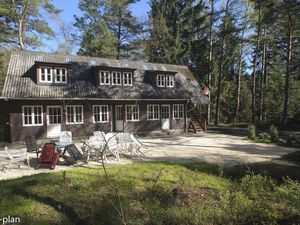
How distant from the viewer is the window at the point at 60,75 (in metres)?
16.9

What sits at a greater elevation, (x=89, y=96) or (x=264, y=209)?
(x=89, y=96)

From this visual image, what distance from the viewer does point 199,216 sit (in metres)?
4.18

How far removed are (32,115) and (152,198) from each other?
11870 mm

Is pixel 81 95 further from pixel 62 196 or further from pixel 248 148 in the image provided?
pixel 62 196

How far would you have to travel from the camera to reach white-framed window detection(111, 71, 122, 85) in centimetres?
1905

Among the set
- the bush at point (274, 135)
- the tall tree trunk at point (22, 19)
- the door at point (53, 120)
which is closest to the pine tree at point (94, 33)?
the tall tree trunk at point (22, 19)

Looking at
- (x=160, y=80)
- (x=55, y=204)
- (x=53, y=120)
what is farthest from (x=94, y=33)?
(x=55, y=204)

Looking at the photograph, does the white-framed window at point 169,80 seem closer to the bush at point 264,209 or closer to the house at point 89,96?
the house at point 89,96

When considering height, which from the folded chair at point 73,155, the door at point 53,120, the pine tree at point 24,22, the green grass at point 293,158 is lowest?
the green grass at point 293,158

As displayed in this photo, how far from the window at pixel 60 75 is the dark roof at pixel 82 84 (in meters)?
0.44

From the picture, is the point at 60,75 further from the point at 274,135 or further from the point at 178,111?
the point at 274,135

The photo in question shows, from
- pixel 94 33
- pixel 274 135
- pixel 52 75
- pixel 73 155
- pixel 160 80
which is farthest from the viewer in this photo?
pixel 94 33

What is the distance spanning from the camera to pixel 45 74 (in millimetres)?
16391

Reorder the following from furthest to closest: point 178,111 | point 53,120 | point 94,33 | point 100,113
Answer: point 94,33 < point 178,111 < point 100,113 < point 53,120
